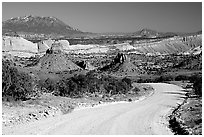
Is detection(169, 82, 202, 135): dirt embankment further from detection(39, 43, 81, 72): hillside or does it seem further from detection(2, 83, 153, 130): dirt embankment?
detection(39, 43, 81, 72): hillside

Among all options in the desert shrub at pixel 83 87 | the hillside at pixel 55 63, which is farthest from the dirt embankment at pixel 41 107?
the hillside at pixel 55 63

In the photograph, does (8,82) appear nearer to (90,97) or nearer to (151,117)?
(90,97)

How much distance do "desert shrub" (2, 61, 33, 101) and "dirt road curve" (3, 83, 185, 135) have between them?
3543mm

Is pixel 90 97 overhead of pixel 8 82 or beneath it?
beneath

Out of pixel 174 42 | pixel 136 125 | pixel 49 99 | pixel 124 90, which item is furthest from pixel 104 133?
pixel 174 42

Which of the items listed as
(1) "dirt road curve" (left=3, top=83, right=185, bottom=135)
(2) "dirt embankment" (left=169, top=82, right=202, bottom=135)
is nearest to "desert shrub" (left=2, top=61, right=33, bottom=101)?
(1) "dirt road curve" (left=3, top=83, right=185, bottom=135)

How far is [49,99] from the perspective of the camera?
21.9m

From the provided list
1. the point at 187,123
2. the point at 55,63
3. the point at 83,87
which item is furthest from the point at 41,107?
the point at 55,63

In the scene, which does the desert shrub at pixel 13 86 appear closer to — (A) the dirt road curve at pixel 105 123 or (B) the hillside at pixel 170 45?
(A) the dirt road curve at pixel 105 123

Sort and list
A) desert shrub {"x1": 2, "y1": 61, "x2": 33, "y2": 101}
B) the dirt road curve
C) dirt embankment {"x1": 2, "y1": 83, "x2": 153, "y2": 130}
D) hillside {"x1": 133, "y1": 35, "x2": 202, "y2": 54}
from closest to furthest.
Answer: the dirt road curve, dirt embankment {"x1": 2, "y1": 83, "x2": 153, "y2": 130}, desert shrub {"x1": 2, "y1": 61, "x2": 33, "y2": 101}, hillside {"x1": 133, "y1": 35, "x2": 202, "y2": 54}

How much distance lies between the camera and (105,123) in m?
16.7

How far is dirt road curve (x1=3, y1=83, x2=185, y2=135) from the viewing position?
1494 cm

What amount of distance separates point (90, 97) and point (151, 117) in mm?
6708

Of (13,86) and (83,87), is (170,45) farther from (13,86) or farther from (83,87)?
(13,86)
